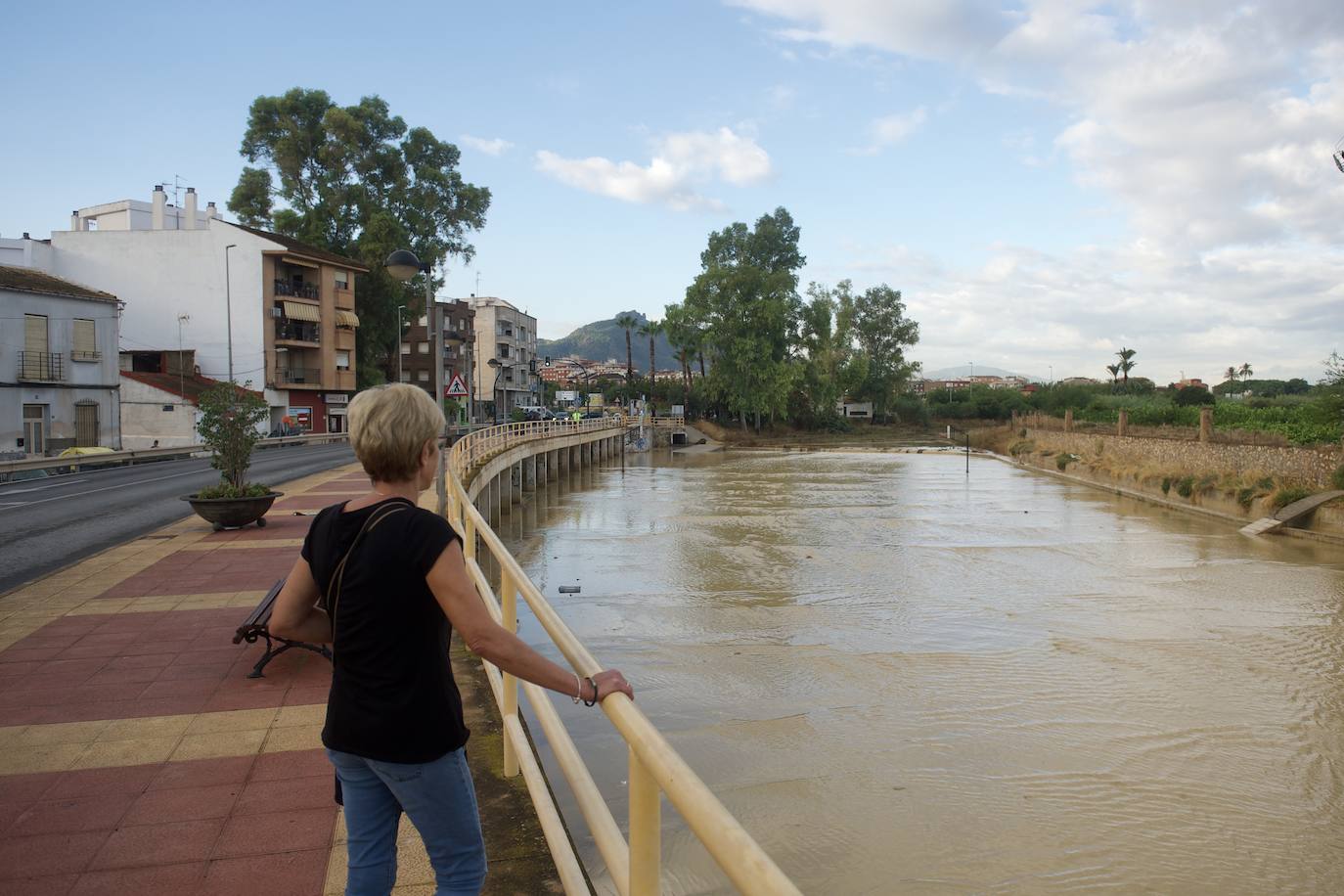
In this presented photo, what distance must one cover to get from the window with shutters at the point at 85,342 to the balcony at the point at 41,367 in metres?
0.64

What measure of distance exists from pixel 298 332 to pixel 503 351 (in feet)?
159

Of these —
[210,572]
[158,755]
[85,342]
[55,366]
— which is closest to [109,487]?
[210,572]

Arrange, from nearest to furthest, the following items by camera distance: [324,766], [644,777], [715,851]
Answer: [715,851]
[644,777]
[324,766]

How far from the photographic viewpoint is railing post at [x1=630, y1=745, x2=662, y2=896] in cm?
206

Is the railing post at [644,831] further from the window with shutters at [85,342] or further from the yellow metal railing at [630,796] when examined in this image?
the window with shutters at [85,342]

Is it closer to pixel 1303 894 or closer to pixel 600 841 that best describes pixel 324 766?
pixel 600 841

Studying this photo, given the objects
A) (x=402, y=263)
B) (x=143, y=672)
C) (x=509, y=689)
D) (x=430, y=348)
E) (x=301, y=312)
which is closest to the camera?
(x=509, y=689)

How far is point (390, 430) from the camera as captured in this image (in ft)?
7.50

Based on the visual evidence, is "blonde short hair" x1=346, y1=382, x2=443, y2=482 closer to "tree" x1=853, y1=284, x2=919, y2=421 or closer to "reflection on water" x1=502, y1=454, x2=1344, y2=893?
"reflection on water" x1=502, y1=454, x2=1344, y2=893

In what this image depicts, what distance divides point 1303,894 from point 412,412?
616cm

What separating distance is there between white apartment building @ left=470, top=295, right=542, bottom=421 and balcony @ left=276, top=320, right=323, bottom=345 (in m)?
37.6

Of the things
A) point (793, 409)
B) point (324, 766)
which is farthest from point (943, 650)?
point (793, 409)

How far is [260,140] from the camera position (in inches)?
1877

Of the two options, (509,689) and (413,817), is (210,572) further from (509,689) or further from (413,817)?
(413,817)
